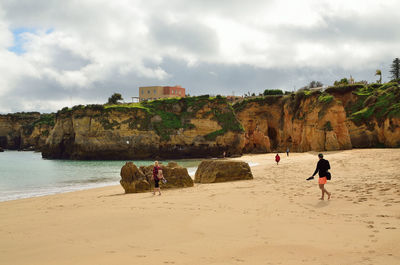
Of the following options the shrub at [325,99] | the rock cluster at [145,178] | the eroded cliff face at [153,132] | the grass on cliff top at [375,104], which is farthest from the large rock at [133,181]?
the eroded cliff face at [153,132]

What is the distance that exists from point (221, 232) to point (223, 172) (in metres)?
10.1

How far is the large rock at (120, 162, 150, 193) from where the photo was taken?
14469mm

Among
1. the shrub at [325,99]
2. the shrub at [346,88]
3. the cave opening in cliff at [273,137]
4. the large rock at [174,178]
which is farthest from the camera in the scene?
the cave opening in cliff at [273,137]

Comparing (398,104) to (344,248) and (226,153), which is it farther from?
(344,248)

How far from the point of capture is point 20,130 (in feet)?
348

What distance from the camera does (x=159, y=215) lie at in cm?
828

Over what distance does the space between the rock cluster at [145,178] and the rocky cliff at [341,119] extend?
78.5 feet

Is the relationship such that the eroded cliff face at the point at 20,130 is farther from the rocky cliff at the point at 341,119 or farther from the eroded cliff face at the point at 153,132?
the rocky cliff at the point at 341,119

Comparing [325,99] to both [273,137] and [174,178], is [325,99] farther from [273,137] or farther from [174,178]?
[174,178]

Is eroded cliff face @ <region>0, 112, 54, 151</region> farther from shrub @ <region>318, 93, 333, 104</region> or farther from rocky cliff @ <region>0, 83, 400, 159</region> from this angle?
shrub @ <region>318, 93, 333, 104</region>

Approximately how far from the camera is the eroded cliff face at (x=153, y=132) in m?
52.8

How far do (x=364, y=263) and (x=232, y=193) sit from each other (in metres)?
7.38

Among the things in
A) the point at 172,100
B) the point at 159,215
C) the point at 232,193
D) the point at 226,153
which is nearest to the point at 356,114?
the point at 226,153

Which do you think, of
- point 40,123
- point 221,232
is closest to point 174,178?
point 221,232
